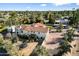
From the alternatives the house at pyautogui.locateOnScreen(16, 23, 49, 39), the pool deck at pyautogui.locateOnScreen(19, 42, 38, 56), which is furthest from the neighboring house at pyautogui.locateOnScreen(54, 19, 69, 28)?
the pool deck at pyautogui.locateOnScreen(19, 42, 38, 56)

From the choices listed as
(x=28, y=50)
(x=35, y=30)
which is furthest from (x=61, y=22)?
(x=28, y=50)

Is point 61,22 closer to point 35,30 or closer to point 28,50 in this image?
point 35,30

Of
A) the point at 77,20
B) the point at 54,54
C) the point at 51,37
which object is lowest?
the point at 54,54

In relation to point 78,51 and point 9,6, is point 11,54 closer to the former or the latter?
point 9,6

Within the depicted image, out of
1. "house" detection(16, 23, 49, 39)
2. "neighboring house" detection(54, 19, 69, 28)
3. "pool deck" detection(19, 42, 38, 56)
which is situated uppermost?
"neighboring house" detection(54, 19, 69, 28)

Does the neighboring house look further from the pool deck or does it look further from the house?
the pool deck

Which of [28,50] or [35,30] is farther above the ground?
[35,30]

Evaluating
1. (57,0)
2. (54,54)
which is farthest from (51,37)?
(57,0)

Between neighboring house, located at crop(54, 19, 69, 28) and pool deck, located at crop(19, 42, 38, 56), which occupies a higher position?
neighboring house, located at crop(54, 19, 69, 28)
